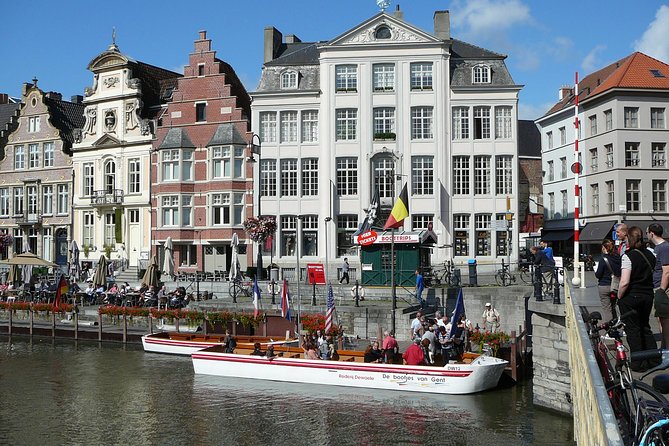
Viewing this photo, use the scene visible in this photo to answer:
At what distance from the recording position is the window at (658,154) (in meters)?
40.4

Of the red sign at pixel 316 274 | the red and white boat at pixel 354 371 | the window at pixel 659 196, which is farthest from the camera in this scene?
the window at pixel 659 196

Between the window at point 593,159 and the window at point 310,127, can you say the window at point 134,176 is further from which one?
the window at point 593,159

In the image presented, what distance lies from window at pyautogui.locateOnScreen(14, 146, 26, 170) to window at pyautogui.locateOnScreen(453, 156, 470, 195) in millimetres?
30864

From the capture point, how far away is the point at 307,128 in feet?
129

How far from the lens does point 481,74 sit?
125 feet

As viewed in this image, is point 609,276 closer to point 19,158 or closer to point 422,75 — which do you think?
point 422,75

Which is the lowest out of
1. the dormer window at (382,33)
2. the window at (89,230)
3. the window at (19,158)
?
the window at (89,230)

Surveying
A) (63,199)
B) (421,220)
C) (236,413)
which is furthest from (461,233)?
(63,199)

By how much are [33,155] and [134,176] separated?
33.7 ft

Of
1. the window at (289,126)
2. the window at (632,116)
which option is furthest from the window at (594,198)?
the window at (289,126)

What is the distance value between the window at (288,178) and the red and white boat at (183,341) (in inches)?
512

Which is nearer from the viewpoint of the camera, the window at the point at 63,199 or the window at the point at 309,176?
the window at the point at 309,176

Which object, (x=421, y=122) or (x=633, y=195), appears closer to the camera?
(x=421, y=122)

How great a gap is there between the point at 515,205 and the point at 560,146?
12.7 meters
